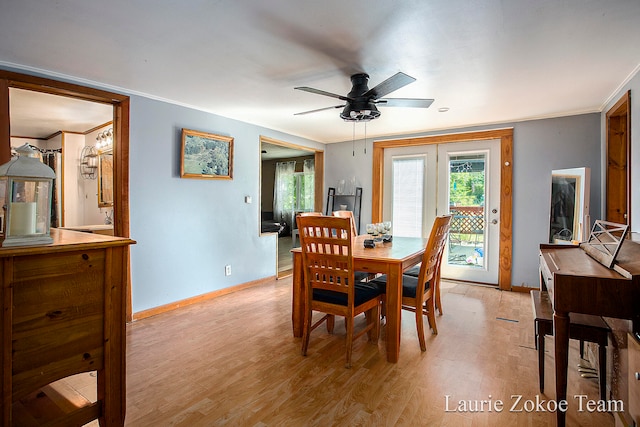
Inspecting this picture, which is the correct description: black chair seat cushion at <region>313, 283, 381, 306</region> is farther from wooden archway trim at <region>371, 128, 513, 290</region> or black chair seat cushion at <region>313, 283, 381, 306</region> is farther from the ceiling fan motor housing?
wooden archway trim at <region>371, 128, 513, 290</region>

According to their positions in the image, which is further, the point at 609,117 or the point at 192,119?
the point at 192,119

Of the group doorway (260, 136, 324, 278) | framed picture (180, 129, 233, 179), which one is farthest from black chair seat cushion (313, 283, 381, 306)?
doorway (260, 136, 324, 278)

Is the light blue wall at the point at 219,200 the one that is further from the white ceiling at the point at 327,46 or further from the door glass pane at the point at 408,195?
the door glass pane at the point at 408,195

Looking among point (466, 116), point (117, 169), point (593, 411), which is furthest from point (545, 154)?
point (117, 169)

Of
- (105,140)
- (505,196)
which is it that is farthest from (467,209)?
(105,140)

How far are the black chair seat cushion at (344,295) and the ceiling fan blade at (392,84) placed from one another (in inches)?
58.3

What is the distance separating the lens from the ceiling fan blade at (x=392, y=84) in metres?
2.05

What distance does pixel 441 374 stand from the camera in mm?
2117

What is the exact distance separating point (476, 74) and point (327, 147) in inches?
133

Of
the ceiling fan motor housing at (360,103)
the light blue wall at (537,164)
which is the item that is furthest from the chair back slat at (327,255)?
the light blue wall at (537,164)

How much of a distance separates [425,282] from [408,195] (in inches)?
106

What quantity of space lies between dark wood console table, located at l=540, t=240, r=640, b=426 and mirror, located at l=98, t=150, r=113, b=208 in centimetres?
525

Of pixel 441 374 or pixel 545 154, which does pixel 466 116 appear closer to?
pixel 545 154

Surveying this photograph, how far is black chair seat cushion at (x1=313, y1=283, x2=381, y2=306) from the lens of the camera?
7.51ft
